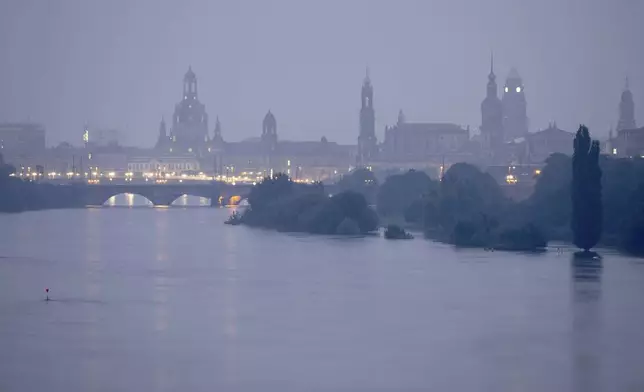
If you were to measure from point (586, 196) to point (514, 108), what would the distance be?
239 feet

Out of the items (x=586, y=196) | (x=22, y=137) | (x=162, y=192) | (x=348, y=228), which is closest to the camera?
(x=586, y=196)

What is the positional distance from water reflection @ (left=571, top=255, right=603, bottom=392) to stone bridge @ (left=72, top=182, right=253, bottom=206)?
105 feet

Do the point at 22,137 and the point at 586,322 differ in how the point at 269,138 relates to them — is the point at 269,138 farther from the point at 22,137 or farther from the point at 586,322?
the point at 586,322

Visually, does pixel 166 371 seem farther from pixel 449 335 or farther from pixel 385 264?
pixel 385 264

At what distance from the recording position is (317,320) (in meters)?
21.1

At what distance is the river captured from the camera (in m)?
17.0

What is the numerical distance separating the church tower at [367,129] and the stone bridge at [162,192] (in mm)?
29617

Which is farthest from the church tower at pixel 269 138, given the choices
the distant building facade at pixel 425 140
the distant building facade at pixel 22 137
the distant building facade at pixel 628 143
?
the distant building facade at pixel 628 143

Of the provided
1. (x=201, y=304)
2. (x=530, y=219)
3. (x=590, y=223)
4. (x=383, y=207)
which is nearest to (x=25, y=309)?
(x=201, y=304)

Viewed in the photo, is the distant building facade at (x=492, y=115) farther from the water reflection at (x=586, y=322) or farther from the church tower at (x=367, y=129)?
the water reflection at (x=586, y=322)

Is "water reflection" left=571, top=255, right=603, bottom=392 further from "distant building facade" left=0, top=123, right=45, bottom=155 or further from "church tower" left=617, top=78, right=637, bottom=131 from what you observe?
"distant building facade" left=0, top=123, right=45, bottom=155

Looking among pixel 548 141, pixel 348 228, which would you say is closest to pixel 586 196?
pixel 348 228

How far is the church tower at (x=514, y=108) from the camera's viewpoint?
3971 inches

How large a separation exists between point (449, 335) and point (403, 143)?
75.5 metres
